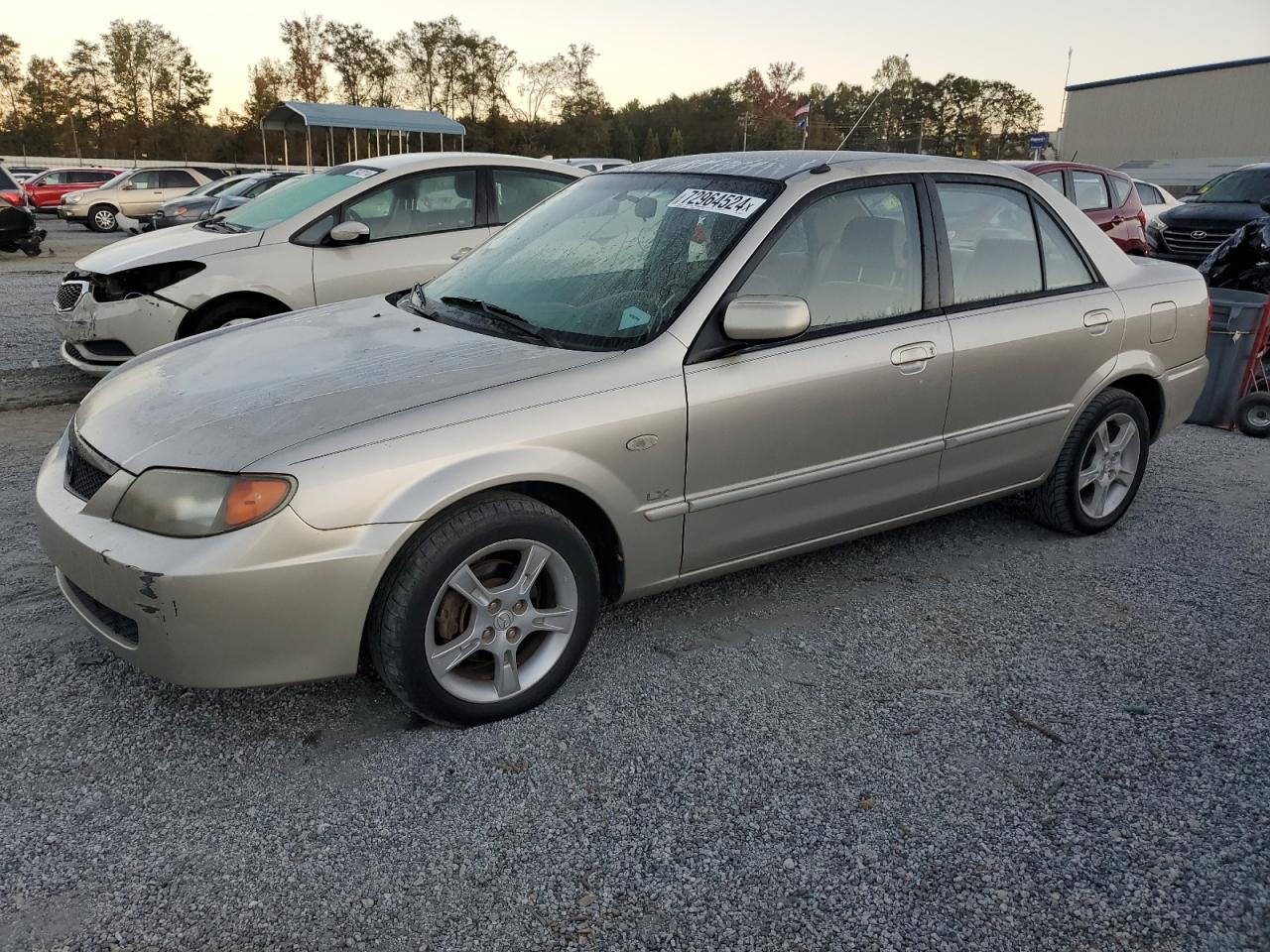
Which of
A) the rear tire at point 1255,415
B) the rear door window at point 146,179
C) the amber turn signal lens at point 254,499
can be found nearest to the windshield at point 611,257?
the amber turn signal lens at point 254,499

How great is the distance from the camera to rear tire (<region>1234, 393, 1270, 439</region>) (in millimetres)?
6254

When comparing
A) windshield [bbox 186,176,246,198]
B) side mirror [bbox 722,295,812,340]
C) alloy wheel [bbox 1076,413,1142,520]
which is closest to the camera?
side mirror [bbox 722,295,812,340]

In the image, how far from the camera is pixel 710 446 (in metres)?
3.04

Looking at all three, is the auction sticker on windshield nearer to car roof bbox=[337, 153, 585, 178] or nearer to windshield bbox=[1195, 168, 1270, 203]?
car roof bbox=[337, 153, 585, 178]

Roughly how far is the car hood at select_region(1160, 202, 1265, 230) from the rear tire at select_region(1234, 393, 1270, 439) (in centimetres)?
803

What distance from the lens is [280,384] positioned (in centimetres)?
289

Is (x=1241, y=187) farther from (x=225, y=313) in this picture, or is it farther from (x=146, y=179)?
(x=146, y=179)

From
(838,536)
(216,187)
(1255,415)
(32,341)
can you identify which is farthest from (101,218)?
(838,536)

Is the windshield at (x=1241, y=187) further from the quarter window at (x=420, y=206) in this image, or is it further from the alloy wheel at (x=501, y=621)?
the alloy wheel at (x=501, y=621)

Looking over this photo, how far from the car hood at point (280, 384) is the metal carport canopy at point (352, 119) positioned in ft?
112

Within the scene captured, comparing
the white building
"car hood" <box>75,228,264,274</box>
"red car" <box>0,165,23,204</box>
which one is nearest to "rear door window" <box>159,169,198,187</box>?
"red car" <box>0,165,23,204</box>

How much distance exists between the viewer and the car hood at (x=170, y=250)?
594cm

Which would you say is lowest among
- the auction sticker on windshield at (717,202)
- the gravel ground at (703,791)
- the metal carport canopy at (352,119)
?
the gravel ground at (703,791)

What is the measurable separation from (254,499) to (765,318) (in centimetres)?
155
